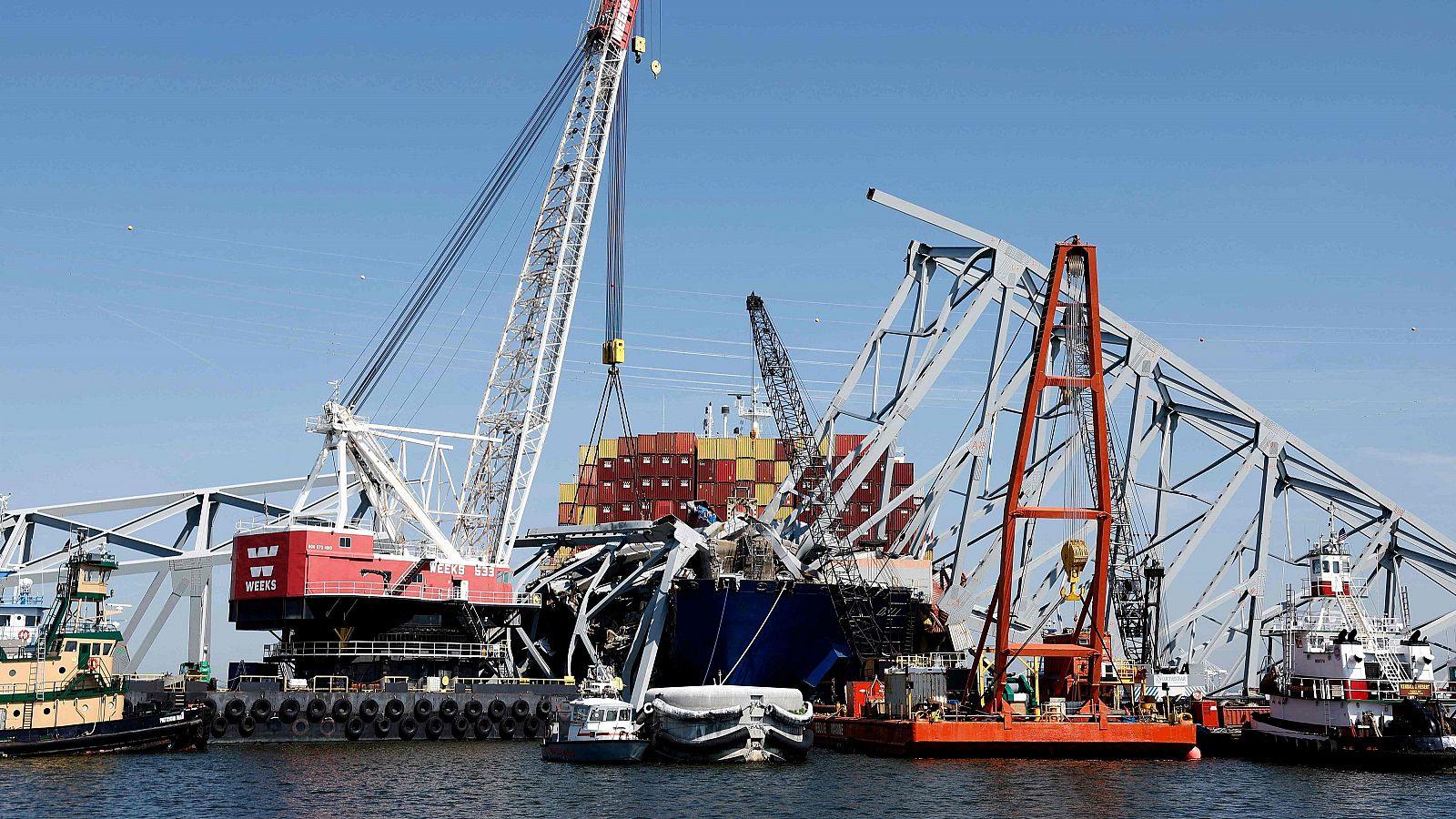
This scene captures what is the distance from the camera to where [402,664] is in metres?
90.3

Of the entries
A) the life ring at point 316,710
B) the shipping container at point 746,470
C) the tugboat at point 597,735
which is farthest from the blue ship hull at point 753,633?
the shipping container at point 746,470

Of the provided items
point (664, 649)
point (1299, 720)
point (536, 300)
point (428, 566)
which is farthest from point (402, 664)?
point (1299, 720)

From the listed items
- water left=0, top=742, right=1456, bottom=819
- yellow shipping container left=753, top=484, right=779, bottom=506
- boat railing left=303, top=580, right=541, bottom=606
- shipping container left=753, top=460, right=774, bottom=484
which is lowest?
water left=0, top=742, right=1456, bottom=819

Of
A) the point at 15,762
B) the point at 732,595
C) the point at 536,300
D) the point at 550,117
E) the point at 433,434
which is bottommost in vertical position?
the point at 15,762

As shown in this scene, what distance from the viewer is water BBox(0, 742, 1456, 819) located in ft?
170

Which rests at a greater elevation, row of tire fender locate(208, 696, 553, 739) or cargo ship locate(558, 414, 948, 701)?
cargo ship locate(558, 414, 948, 701)

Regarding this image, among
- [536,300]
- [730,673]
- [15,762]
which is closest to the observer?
[15,762]

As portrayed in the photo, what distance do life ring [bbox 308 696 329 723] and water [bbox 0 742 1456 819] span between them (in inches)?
399

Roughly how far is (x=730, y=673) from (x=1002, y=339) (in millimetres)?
25617

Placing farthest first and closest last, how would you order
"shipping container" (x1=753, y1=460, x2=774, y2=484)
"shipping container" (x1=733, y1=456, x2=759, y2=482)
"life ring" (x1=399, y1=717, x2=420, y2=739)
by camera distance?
"shipping container" (x1=753, y1=460, x2=774, y2=484)
"shipping container" (x1=733, y1=456, x2=759, y2=482)
"life ring" (x1=399, y1=717, x2=420, y2=739)

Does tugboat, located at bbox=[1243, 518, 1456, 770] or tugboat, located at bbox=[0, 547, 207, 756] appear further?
tugboat, located at bbox=[0, 547, 207, 756]

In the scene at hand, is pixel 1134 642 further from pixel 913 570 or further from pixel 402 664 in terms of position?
pixel 402 664

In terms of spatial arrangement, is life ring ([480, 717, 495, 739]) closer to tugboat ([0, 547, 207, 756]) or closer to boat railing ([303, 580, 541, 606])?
boat railing ([303, 580, 541, 606])

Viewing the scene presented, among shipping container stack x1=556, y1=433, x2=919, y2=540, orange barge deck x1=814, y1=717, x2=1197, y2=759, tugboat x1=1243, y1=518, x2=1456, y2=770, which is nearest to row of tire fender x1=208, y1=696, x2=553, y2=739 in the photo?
orange barge deck x1=814, y1=717, x2=1197, y2=759
